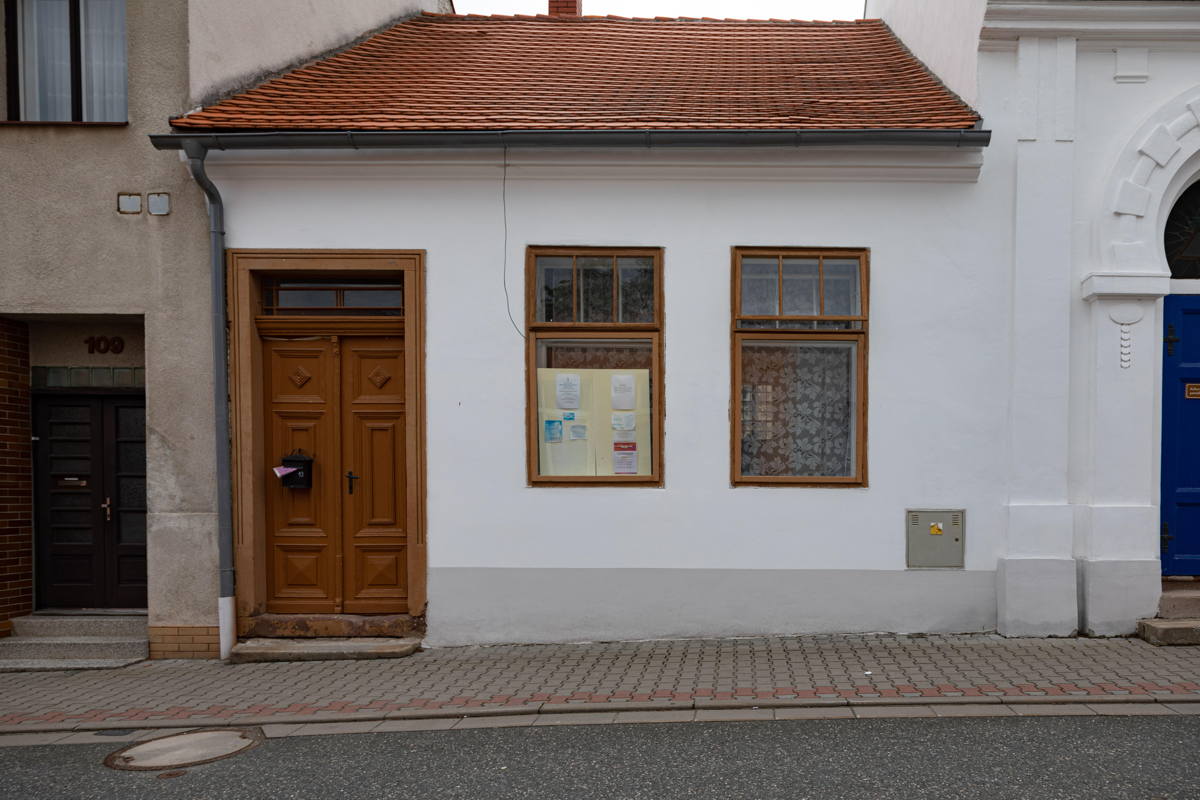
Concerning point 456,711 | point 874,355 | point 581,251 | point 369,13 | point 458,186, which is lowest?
point 456,711

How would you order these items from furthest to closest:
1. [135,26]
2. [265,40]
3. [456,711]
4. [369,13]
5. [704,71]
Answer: [369,13], [704,71], [265,40], [135,26], [456,711]

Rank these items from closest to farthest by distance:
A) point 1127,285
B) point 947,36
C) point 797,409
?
point 1127,285
point 797,409
point 947,36

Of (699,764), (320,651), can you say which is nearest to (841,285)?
(699,764)

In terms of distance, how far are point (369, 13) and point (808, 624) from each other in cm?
826

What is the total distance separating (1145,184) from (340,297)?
660 cm

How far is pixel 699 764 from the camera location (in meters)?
4.20

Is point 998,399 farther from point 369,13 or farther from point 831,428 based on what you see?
point 369,13

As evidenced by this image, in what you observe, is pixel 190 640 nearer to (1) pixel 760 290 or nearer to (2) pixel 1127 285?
(1) pixel 760 290

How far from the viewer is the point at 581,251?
6.52m

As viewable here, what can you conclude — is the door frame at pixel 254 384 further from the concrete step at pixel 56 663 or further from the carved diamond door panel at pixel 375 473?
the concrete step at pixel 56 663

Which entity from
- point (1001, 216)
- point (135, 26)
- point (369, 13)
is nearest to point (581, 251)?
point (1001, 216)

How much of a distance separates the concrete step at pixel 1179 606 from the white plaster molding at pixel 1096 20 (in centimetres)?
439

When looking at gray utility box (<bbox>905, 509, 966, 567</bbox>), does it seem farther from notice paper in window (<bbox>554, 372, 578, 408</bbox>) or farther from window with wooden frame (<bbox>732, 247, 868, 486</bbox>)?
notice paper in window (<bbox>554, 372, 578, 408</bbox>)

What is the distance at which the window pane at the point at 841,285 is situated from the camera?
650cm
